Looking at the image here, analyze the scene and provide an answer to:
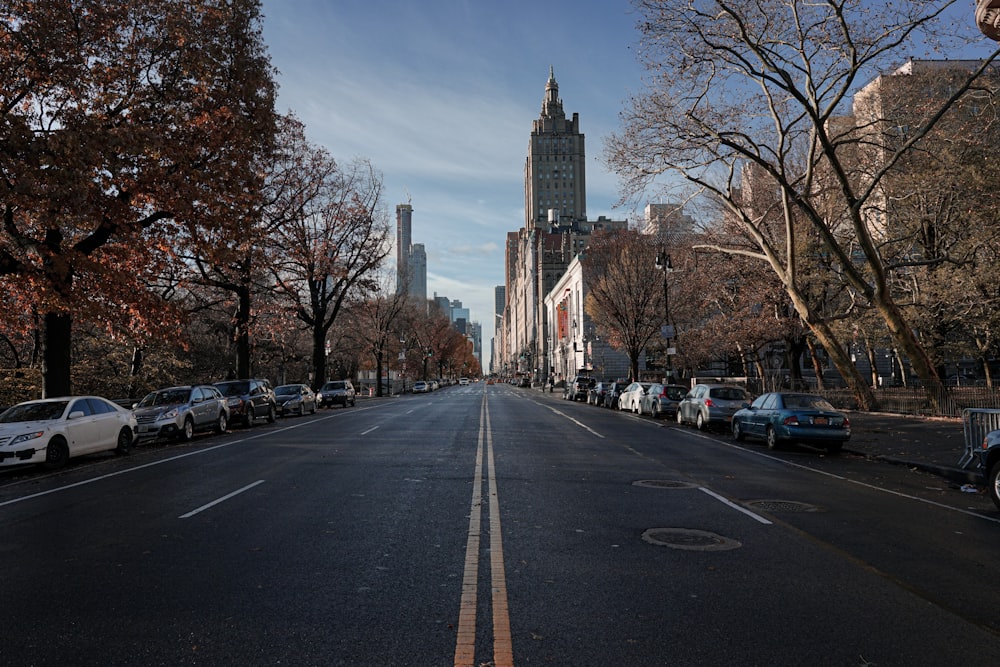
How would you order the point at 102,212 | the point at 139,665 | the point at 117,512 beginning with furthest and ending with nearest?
the point at 102,212 < the point at 117,512 < the point at 139,665

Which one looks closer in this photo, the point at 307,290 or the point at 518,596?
the point at 518,596

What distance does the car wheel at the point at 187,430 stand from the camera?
2020 centimetres

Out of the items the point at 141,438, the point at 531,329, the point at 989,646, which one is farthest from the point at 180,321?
the point at 531,329

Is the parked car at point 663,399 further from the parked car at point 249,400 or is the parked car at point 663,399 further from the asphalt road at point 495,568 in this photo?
the asphalt road at point 495,568

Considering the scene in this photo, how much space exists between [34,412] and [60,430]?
0.94 meters

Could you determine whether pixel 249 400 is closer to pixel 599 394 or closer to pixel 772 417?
pixel 772 417

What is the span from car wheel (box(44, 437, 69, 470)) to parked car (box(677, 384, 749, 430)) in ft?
58.8

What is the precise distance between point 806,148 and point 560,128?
136 metres

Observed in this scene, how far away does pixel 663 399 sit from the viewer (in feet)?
97.8

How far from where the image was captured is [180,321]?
20.3 meters

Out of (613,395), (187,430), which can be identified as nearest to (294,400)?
(187,430)

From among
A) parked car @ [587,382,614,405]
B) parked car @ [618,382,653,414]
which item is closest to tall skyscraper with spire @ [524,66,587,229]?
parked car @ [587,382,614,405]

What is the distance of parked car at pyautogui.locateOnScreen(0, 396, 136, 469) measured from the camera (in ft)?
43.4

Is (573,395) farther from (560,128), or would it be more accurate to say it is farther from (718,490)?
(560,128)
